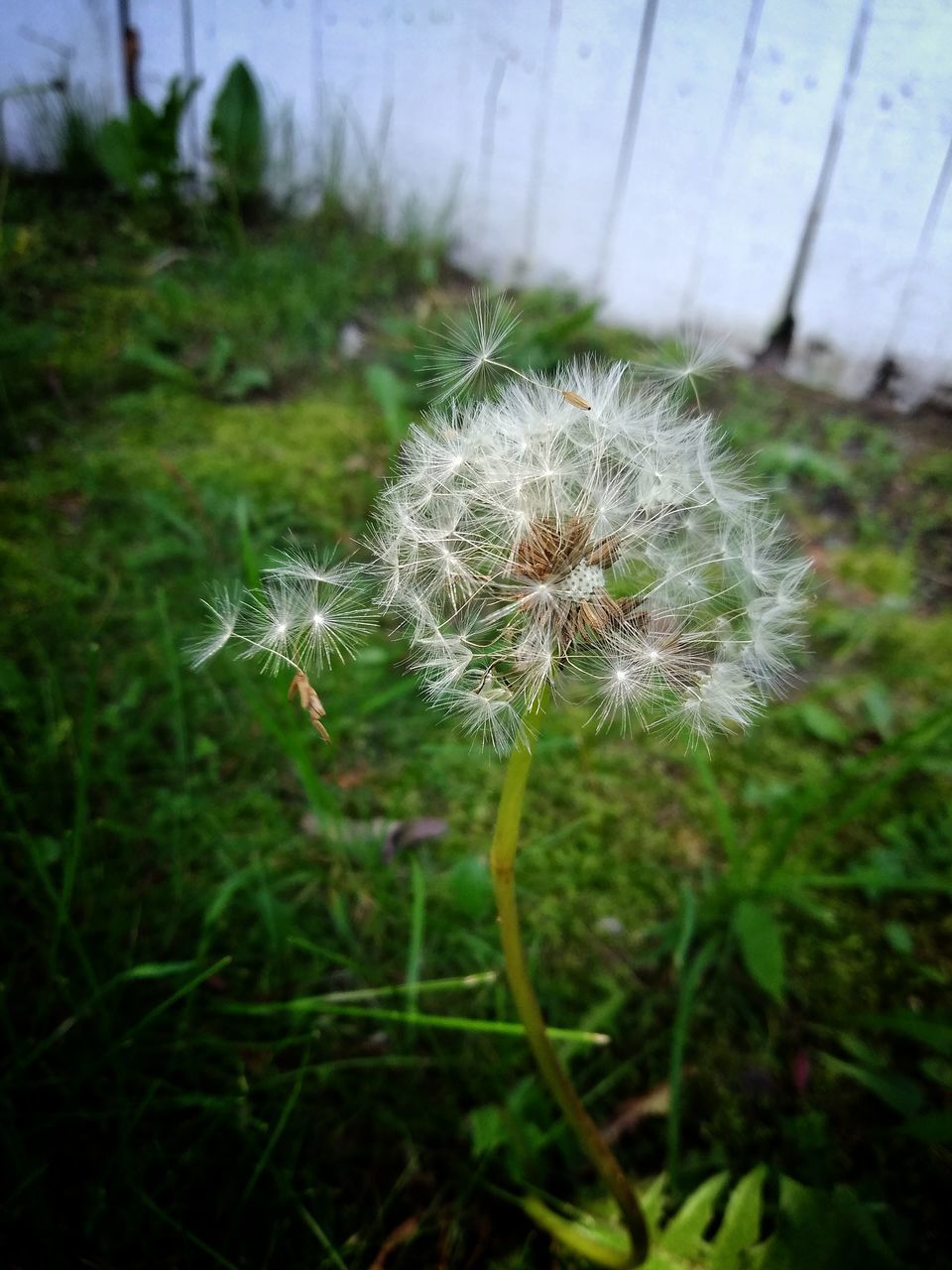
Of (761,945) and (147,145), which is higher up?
(147,145)

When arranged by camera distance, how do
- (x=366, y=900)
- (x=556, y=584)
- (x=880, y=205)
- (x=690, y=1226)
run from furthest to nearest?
(x=880, y=205) < (x=366, y=900) < (x=690, y=1226) < (x=556, y=584)

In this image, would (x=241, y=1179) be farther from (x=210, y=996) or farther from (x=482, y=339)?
(x=482, y=339)

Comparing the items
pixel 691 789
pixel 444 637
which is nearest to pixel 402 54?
pixel 691 789

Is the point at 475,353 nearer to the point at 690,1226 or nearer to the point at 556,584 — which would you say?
the point at 556,584

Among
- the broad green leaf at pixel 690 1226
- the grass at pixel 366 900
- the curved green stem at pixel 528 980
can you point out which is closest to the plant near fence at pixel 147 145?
the grass at pixel 366 900

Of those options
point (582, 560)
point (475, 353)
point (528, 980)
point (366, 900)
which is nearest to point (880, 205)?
point (475, 353)

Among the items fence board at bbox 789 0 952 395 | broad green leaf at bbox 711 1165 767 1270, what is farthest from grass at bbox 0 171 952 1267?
fence board at bbox 789 0 952 395

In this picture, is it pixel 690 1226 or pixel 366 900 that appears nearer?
pixel 690 1226
